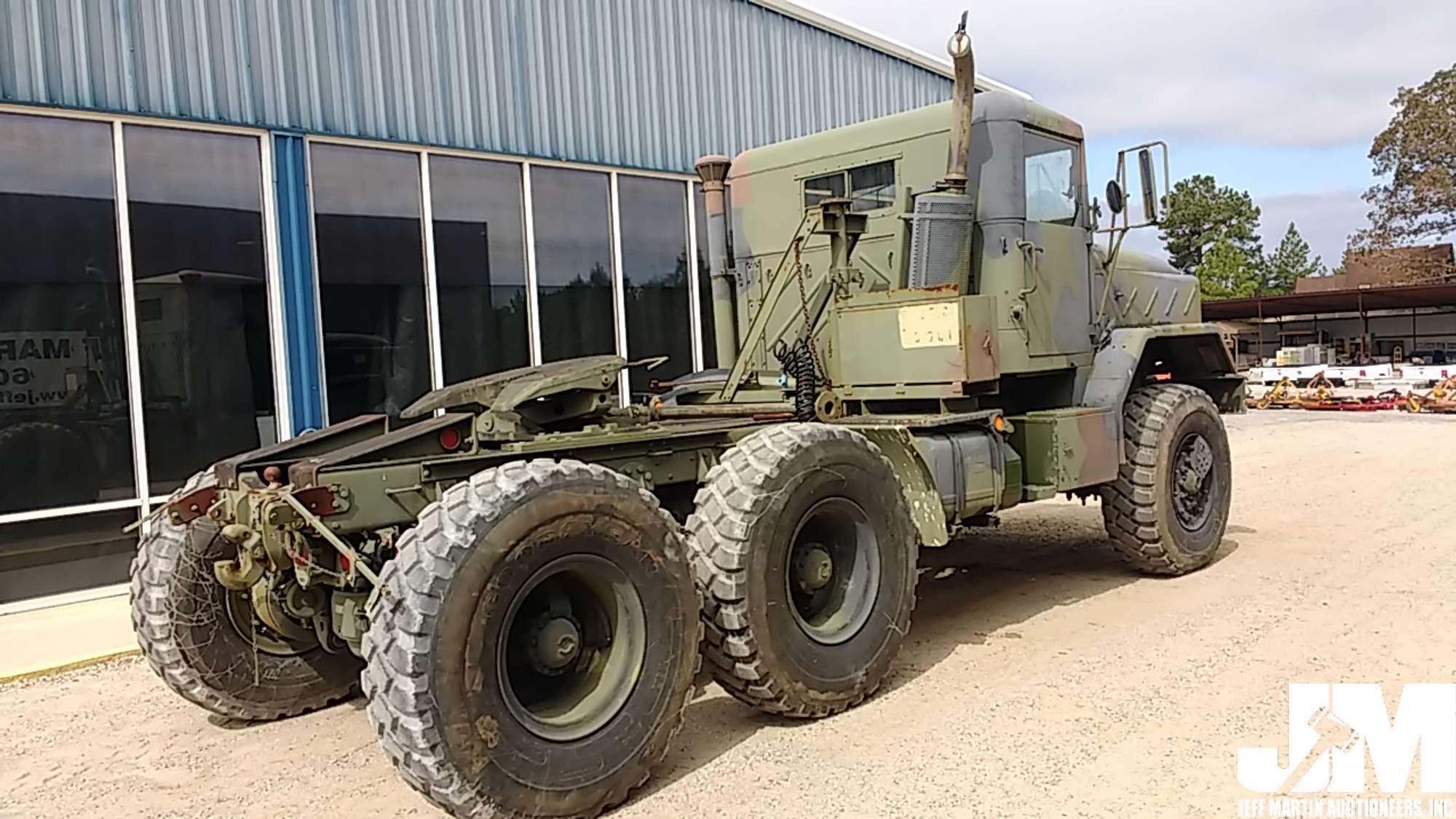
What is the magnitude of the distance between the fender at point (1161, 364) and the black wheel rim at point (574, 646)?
393cm

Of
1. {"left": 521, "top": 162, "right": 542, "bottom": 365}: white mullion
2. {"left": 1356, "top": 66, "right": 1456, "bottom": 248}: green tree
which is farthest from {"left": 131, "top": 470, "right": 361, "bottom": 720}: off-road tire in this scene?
{"left": 1356, "top": 66, "right": 1456, "bottom": 248}: green tree

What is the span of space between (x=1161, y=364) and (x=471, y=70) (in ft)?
21.2

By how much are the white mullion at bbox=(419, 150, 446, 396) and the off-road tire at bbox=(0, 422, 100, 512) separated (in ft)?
9.13

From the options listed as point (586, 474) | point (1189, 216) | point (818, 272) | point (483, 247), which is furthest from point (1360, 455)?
point (1189, 216)

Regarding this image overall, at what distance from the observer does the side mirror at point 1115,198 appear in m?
7.14

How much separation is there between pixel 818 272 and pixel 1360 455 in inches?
402

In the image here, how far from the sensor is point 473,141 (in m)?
10.0

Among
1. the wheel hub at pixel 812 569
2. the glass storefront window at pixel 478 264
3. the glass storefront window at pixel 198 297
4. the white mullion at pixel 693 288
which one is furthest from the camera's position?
the white mullion at pixel 693 288

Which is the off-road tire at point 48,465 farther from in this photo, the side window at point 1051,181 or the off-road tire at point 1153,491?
the off-road tire at point 1153,491

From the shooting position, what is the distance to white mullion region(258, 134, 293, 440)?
345 inches

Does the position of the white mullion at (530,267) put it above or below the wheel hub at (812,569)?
above

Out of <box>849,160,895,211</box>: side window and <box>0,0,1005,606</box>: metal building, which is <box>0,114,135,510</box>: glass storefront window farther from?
<box>849,160,895,211</box>: side window
